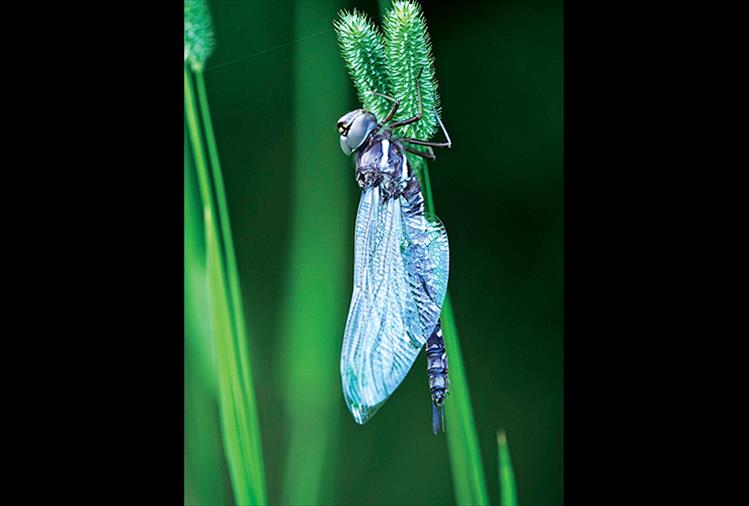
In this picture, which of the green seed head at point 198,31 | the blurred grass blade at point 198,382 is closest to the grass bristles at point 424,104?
the green seed head at point 198,31

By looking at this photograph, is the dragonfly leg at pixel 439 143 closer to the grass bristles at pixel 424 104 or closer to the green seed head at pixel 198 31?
the grass bristles at pixel 424 104

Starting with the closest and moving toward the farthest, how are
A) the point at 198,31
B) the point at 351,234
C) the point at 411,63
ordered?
the point at 411,63 < the point at 351,234 < the point at 198,31

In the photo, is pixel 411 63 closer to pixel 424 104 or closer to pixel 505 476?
pixel 424 104

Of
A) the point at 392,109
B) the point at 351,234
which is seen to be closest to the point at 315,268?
the point at 351,234

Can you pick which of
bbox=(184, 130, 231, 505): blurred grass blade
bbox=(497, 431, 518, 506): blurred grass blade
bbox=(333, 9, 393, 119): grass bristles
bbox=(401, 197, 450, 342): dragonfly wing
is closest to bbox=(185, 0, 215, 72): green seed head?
bbox=(184, 130, 231, 505): blurred grass blade

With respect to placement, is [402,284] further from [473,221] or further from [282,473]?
[282,473]

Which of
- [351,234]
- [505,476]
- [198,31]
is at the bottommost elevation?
[505,476]

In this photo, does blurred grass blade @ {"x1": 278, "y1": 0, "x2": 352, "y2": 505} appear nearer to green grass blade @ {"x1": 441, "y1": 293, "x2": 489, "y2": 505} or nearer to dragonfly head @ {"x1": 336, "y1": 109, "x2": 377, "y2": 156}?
dragonfly head @ {"x1": 336, "y1": 109, "x2": 377, "y2": 156}
